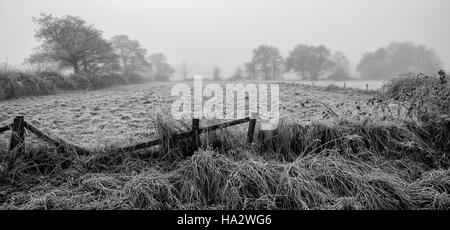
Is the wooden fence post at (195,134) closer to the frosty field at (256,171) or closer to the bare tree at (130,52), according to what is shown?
the frosty field at (256,171)

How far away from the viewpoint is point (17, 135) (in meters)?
3.53

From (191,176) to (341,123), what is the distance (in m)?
3.08

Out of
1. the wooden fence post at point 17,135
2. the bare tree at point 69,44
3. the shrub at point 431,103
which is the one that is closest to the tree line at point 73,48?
the bare tree at point 69,44

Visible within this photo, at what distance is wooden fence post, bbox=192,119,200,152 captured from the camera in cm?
381

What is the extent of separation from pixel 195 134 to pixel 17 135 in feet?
8.85

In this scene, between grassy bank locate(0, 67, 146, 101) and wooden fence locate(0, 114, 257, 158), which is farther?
grassy bank locate(0, 67, 146, 101)

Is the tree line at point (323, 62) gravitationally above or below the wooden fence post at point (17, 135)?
above

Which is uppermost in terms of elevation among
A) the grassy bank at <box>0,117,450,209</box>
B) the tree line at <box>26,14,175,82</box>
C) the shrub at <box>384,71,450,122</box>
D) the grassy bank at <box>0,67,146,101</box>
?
the tree line at <box>26,14,175,82</box>

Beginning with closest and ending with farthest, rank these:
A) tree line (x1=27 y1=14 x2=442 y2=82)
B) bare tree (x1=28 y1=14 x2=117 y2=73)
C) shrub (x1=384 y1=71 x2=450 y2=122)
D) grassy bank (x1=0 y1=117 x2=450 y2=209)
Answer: grassy bank (x1=0 y1=117 x2=450 y2=209), shrub (x1=384 y1=71 x2=450 y2=122), bare tree (x1=28 y1=14 x2=117 y2=73), tree line (x1=27 y1=14 x2=442 y2=82)

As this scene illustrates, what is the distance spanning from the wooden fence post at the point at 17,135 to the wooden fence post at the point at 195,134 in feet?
8.56

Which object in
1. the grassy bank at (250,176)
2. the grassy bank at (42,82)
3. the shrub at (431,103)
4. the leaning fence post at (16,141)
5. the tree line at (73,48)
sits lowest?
the grassy bank at (250,176)

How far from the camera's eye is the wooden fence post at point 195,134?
12.5ft

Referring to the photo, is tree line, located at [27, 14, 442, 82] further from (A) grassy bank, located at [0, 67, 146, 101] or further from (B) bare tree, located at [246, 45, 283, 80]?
(A) grassy bank, located at [0, 67, 146, 101]

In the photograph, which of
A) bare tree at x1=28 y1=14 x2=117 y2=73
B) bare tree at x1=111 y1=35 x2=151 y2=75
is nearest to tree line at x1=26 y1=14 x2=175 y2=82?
bare tree at x1=28 y1=14 x2=117 y2=73
